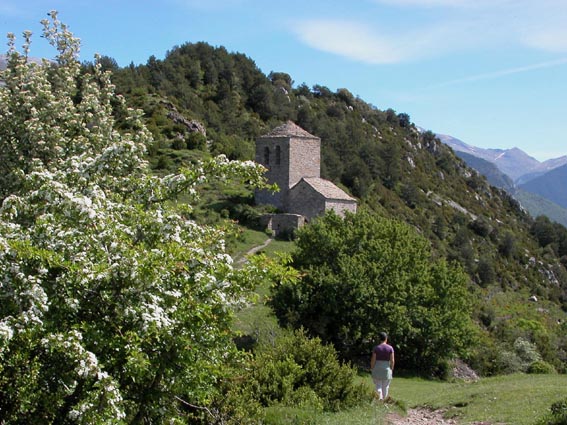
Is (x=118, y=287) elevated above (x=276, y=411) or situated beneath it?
elevated above

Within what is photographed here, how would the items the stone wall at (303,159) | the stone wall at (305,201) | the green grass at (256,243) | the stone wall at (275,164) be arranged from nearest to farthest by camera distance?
the green grass at (256,243) < the stone wall at (305,201) < the stone wall at (275,164) < the stone wall at (303,159)

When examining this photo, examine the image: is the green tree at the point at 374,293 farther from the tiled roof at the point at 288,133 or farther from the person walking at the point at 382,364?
the tiled roof at the point at 288,133

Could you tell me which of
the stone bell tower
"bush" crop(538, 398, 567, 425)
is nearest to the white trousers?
"bush" crop(538, 398, 567, 425)

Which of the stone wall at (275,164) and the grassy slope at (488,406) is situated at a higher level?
the stone wall at (275,164)

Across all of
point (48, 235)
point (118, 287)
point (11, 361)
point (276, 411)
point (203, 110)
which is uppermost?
point (203, 110)

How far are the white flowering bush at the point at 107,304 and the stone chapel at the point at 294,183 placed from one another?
3916 cm

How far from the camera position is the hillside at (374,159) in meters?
64.6

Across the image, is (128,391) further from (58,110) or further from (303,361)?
(58,110)

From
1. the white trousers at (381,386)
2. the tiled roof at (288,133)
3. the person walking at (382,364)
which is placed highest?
the tiled roof at (288,133)

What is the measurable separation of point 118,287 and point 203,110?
77258mm

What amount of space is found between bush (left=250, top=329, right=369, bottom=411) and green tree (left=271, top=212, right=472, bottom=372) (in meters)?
12.5

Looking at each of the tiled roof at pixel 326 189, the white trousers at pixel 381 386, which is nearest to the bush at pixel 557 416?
the white trousers at pixel 381 386

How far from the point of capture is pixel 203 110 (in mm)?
82812

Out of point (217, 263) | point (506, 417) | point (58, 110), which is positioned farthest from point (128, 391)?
point (58, 110)
